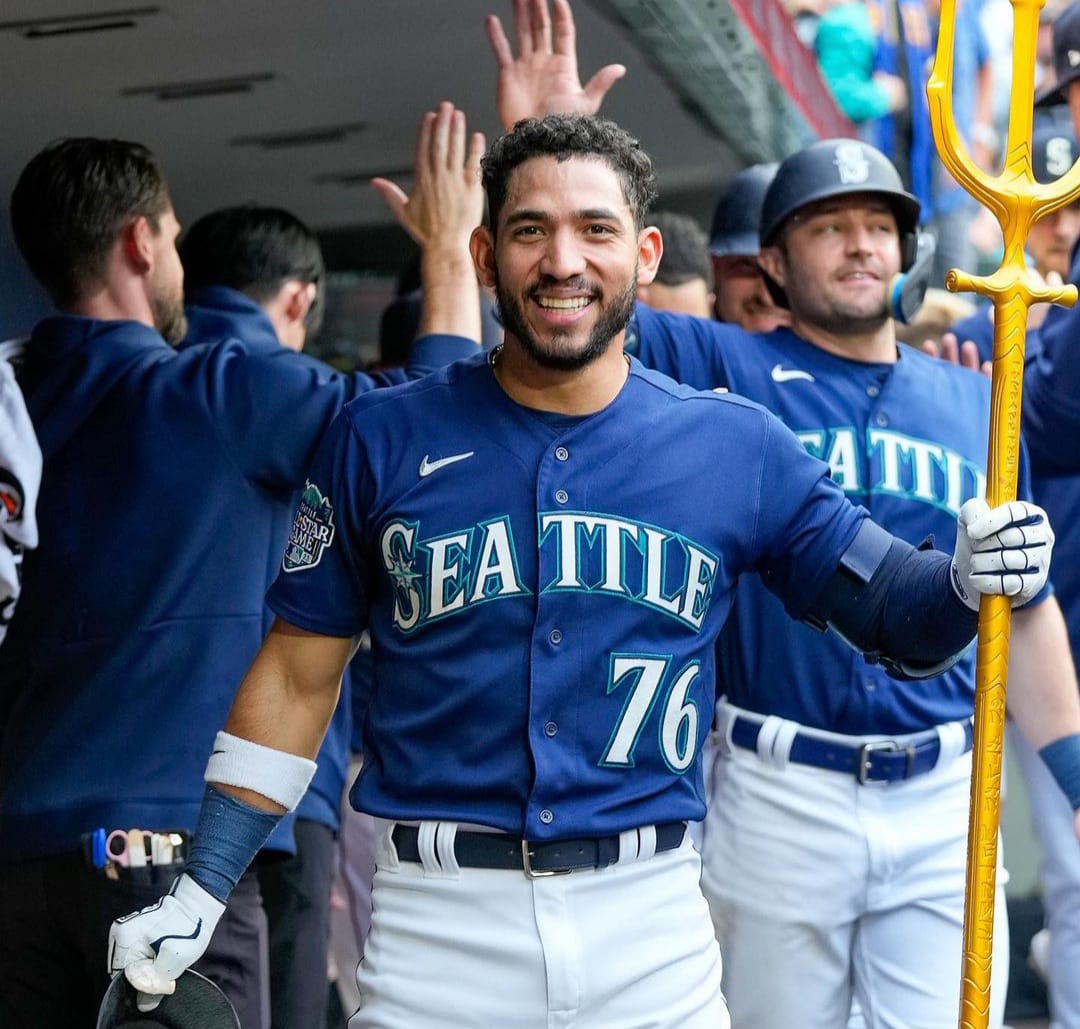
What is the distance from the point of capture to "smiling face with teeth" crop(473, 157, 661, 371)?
293cm

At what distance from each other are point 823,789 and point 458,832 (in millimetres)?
1182

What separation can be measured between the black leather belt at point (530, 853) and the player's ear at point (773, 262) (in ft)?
6.07

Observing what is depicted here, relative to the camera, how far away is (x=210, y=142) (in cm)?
580

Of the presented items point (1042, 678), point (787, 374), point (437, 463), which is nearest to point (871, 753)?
point (1042, 678)

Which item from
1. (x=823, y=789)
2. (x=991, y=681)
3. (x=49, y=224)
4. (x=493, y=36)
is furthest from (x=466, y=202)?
(x=991, y=681)

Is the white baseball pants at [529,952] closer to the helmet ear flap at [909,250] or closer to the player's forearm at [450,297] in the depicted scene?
the player's forearm at [450,297]

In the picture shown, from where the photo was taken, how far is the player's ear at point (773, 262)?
4.38m

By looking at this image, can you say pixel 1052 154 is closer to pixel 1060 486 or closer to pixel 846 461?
pixel 1060 486

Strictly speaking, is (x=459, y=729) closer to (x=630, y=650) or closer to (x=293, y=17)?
(x=630, y=650)

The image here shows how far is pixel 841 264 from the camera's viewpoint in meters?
4.19

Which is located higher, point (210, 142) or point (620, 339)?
point (210, 142)

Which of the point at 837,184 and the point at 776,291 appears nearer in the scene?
the point at 837,184

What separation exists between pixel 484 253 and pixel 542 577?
1.91 ft

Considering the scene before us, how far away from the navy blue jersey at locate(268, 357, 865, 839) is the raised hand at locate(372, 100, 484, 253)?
108 centimetres
